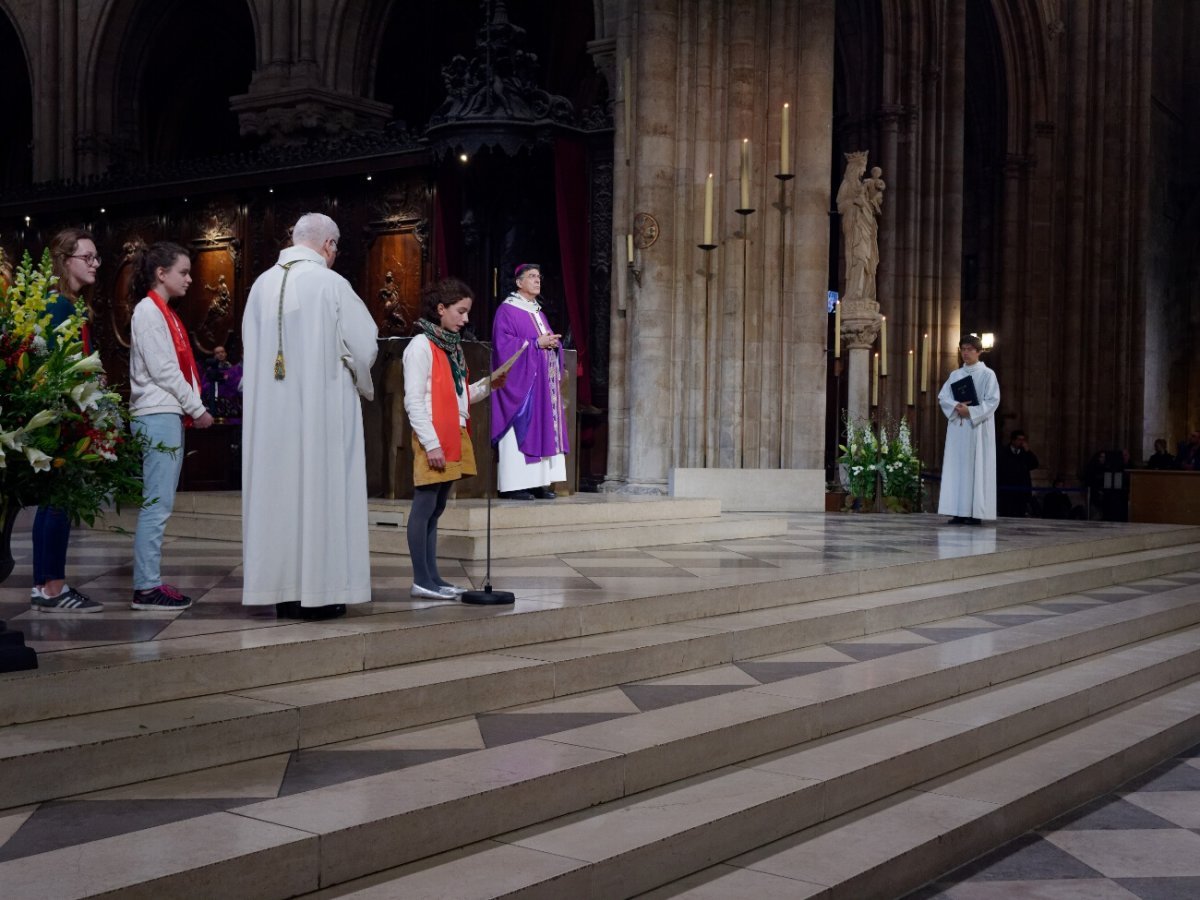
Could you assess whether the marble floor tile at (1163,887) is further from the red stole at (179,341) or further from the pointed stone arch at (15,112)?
the pointed stone arch at (15,112)

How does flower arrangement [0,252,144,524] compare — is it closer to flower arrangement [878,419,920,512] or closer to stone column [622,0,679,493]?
stone column [622,0,679,493]

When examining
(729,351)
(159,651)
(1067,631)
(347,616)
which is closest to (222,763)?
(159,651)

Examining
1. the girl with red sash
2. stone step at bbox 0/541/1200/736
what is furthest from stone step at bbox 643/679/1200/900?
the girl with red sash

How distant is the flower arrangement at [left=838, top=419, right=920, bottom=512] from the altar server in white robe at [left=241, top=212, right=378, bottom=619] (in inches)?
393

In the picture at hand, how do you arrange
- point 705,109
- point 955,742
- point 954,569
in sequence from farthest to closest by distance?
1. point 705,109
2. point 954,569
3. point 955,742

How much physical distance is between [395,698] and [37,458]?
1.44 metres

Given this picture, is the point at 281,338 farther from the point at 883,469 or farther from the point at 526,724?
the point at 883,469

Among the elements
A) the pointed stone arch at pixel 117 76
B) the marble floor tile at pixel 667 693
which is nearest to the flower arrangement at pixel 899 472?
the marble floor tile at pixel 667 693

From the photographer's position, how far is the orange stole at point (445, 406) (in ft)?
20.0

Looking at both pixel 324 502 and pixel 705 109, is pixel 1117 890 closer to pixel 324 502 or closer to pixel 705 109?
pixel 324 502

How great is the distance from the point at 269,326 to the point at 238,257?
12692mm

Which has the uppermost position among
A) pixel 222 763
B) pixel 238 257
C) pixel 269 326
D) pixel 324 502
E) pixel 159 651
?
pixel 238 257

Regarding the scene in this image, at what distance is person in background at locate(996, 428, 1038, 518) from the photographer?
17516 mm

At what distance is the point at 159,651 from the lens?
456cm
